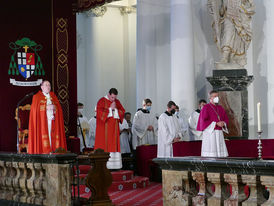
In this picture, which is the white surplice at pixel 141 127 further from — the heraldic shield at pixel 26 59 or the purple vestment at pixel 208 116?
the heraldic shield at pixel 26 59

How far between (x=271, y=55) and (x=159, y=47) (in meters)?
3.92

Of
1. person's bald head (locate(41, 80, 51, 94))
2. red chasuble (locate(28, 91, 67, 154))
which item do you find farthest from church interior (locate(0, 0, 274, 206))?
person's bald head (locate(41, 80, 51, 94))

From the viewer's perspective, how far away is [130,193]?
10828mm

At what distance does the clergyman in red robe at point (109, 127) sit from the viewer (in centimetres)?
1230

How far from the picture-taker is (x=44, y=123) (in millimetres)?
11117

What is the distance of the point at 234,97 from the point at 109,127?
11.4 feet

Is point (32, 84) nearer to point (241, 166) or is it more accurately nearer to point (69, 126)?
point (69, 126)

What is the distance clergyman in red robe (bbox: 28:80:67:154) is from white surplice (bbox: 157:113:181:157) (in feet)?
9.95

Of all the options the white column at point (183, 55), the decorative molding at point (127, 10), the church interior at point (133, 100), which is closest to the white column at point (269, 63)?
the church interior at point (133, 100)

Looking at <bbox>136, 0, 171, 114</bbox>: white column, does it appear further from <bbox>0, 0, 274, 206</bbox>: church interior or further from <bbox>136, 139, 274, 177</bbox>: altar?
<bbox>136, 139, 274, 177</bbox>: altar

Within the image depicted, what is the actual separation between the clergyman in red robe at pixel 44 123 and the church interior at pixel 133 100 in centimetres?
2

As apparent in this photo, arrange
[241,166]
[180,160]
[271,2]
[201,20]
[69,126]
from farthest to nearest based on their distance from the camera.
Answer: [201,20] → [271,2] → [69,126] → [180,160] → [241,166]

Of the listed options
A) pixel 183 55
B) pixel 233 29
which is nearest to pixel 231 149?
pixel 233 29

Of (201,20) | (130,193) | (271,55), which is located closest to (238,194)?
(130,193)
